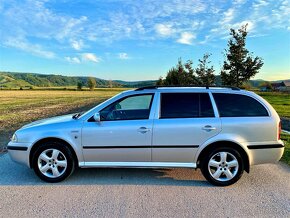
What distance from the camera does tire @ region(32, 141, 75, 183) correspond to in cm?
457

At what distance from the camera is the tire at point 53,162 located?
457 cm

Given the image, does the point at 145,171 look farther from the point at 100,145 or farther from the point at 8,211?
the point at 8,211

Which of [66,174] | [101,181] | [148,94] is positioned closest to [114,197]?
[101,181]

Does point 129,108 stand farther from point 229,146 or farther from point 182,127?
point 229,146

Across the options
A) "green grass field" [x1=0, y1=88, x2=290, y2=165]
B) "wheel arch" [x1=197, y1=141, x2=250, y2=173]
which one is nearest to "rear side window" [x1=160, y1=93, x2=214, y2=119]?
"wheel arch" [x1=197, y1=141, x2=250, y2=173]

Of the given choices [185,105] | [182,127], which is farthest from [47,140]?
[185,105]

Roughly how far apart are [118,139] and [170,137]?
89cm

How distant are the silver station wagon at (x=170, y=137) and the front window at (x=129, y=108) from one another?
2 cm

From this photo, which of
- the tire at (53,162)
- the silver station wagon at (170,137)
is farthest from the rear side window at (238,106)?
the tire at (53,162)

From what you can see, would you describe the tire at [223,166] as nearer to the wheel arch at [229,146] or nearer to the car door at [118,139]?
the wheel arch at [229,146]

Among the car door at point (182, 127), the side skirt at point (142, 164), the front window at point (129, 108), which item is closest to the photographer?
the car door at point (182, 127)

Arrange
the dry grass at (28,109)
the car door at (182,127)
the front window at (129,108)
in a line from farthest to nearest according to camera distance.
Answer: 1. the dry grass at (28,109)
2. the front window at (129,108)
3. the car door at (182,127)

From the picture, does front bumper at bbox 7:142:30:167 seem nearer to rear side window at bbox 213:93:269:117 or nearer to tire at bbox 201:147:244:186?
tire at bbox 201:147:244:186

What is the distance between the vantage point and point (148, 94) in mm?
4703
